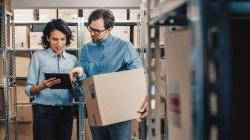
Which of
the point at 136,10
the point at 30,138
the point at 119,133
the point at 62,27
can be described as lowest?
the point at 30,138

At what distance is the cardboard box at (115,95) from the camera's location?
2.88 metres

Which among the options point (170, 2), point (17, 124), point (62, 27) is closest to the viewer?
point (170, 2)

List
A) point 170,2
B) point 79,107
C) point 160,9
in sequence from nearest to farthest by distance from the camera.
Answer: point 170,2 < point 160,9 < point 79,107

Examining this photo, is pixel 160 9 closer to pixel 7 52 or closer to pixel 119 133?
pixel 119 133

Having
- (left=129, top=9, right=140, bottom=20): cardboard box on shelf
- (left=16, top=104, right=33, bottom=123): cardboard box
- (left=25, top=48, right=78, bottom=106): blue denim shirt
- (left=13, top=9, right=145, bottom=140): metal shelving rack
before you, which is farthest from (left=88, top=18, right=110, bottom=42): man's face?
(left=16, top=104, right=33, bottom=123): cardboard box

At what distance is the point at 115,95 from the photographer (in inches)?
115

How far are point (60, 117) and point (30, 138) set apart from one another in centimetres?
203

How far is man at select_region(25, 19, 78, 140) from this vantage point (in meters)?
3.34

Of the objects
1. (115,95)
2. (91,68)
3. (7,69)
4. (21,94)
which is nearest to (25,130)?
(21,94)

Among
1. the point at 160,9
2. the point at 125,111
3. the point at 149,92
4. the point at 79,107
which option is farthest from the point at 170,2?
the point at 79,107

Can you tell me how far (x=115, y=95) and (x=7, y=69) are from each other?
2.18 meters

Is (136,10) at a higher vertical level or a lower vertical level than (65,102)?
higher

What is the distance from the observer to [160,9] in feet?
4.82

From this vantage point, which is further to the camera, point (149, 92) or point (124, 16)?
point (124, 16)
